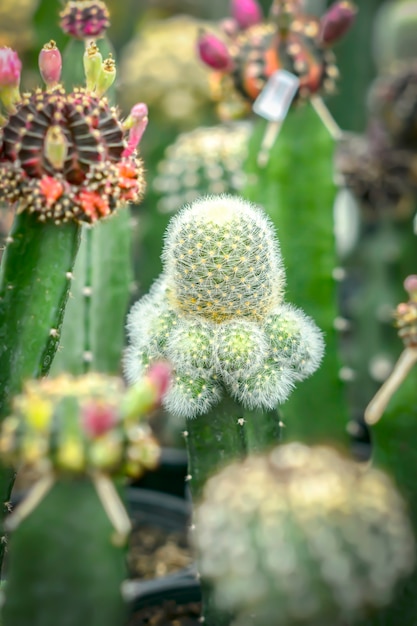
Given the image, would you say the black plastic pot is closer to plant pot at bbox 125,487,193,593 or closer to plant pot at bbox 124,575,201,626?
plant pot at bbox 125,487,193,593

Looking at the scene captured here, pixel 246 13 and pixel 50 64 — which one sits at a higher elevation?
pixel 246 13

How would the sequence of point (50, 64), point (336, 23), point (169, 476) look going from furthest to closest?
1. point (169, 476)
2. point (336, 23)
3. point (50, 64)

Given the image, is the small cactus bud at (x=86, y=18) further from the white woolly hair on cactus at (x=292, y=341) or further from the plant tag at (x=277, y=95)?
the white woolly hair on cactus at (x=292, y=341)

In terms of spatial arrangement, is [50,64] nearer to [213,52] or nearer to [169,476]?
[213,52]

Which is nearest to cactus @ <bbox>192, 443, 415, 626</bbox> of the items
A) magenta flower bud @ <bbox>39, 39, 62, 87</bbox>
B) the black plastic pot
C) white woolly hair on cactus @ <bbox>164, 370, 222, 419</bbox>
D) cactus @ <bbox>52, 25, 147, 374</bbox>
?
white woolly hair on cactus @ <bbox>164, 370, 222, 419</bbox>

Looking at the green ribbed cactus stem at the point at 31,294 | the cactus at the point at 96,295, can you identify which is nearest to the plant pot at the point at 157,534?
the cactus at the point at 96,295

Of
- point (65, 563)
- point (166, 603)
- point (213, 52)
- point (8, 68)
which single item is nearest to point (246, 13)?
point (213, 52)
